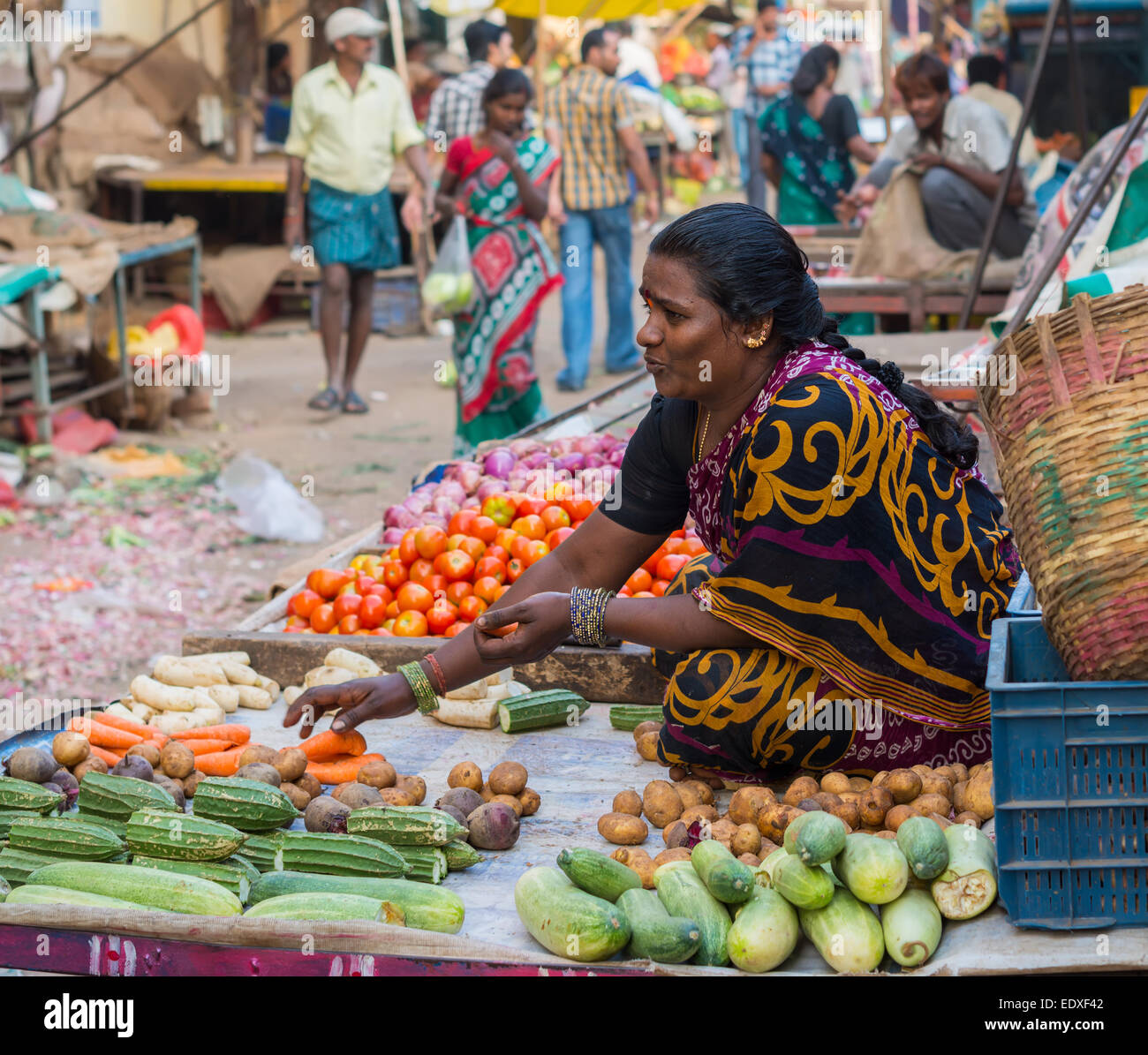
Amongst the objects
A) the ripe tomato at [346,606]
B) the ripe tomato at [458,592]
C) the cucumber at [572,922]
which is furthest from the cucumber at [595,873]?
the ripe tomato at [346,606]

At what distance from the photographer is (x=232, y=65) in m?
12.6

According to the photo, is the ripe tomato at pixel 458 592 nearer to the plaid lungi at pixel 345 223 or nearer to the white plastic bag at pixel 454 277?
the white plastic bag at pixel 454 277

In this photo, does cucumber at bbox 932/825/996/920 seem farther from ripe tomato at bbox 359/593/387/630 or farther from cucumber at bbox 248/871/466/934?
ripe tomato at bbox 359/593/387/630

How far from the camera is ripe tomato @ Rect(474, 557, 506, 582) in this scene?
12.5 feet

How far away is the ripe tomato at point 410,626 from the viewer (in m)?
3.71

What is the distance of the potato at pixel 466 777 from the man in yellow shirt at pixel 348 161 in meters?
5.86

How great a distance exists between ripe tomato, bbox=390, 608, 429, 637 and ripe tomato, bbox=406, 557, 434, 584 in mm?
165

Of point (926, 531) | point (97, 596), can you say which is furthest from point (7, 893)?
point (97, 596)

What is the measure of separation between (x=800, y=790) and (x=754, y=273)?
963 mm

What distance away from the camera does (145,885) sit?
2.31 m

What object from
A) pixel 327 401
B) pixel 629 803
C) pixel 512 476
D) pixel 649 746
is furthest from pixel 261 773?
pixel 327 401

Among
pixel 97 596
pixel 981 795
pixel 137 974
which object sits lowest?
pixel 97 596

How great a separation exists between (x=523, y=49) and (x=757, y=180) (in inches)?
205

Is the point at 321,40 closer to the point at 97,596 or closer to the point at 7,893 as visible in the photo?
the point at 97,596
